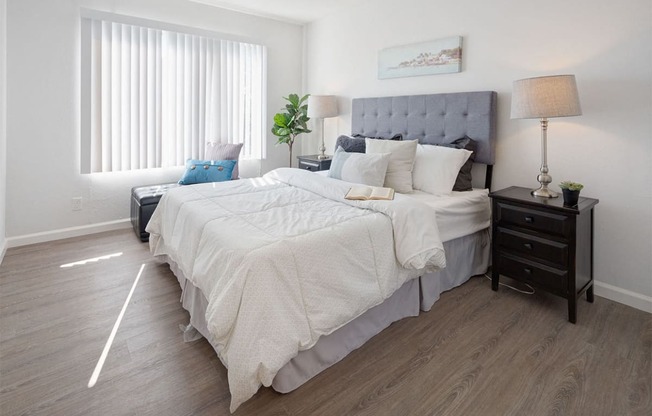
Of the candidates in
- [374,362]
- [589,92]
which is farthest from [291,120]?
[374,362]

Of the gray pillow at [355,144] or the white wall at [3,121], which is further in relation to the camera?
the gray pillow at [355,144]

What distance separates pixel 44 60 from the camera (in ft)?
11.0

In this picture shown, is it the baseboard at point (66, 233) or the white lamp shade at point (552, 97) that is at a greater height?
the white lamp shade at point (552, 97)

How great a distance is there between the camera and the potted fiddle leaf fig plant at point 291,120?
465cm

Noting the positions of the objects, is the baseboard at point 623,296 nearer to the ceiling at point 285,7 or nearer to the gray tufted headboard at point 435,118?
the gray tufted headboard at point 435,118

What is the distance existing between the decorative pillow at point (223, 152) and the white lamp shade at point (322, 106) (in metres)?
1.01

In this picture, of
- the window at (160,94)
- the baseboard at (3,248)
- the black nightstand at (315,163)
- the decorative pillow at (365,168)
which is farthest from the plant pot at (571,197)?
the baseboard at (3,248)

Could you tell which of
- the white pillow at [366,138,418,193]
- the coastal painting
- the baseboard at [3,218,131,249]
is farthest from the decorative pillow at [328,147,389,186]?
the baseboard at [3,218,131,249]

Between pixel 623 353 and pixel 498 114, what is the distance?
1886mm

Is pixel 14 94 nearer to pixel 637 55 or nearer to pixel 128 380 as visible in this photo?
pixel 128 380

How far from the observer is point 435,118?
3.29 m

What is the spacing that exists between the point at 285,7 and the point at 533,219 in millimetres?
3685

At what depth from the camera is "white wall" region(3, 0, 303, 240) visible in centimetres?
326

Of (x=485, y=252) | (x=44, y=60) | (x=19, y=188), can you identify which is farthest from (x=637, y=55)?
(x=19, y=188)
